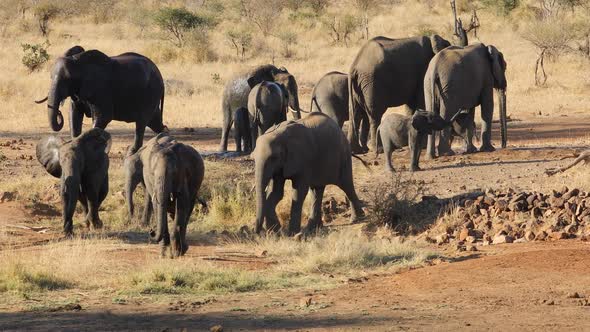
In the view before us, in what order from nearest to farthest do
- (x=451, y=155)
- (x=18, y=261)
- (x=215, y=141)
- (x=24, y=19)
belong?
(x=18, y=261) → (x=451, y=155) → (x=215, y=141) → (x=24, y=19)

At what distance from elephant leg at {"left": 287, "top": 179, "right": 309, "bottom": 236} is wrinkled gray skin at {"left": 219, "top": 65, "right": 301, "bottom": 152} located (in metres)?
6.12

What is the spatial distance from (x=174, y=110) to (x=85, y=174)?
1358 cm

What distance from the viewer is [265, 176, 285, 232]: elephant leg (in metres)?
13.7

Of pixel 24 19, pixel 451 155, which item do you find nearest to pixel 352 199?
pixel 451 155

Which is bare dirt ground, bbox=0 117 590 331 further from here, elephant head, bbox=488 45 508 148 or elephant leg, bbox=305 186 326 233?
elephant head, bbox=488 45 508 148

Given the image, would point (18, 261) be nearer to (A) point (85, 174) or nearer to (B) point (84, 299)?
(B) point (84, 299)

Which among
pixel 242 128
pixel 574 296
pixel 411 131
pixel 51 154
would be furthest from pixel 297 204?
pixel 242 128

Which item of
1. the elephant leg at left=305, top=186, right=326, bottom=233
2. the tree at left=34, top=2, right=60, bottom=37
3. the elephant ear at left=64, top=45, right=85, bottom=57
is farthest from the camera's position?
the tree at left=34, top=2, right=60, bottom=37

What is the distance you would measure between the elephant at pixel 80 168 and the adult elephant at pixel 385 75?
643 centimetres

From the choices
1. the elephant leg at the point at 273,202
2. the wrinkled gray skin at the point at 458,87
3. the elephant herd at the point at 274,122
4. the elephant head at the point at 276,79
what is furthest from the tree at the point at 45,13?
the elephant leg at the point at 273,202

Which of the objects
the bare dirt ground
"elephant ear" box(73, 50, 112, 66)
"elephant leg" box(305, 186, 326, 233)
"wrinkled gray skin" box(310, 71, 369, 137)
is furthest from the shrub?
"elephant leg" box(305, 186, 326, 233)

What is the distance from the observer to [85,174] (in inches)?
551

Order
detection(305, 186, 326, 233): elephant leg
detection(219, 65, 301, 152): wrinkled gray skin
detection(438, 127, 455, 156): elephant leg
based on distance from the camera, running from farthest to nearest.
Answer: detection(219, 65, 301, 152): wrinkled gray skin → detection(438, 127, 455, 156): elephant leg → detection(305, 186, 326, 233): elephant leg

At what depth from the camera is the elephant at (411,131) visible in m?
17.1
